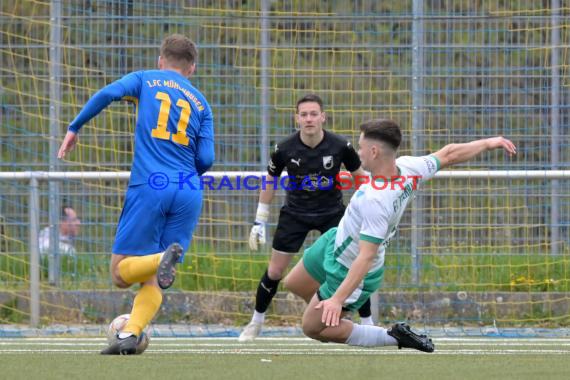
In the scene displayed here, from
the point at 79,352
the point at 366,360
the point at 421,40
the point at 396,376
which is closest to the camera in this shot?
the point at 396,376

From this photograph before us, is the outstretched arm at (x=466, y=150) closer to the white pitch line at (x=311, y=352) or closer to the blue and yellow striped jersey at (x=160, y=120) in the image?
the white pitch line at (x=311, y=352)

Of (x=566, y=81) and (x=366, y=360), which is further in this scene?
(x=566, y=81)

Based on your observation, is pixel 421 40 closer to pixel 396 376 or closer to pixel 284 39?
pixel 284 39

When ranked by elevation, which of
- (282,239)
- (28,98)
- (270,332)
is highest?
(28,98)

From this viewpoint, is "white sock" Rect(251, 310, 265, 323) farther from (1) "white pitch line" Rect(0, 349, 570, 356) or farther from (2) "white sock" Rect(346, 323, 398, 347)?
(2) "white sock" Rect(346, 323, 398, 347)

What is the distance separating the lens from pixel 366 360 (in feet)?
23.6

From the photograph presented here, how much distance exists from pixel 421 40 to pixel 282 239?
2598mm

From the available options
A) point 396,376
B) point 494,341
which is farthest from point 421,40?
point 396,376

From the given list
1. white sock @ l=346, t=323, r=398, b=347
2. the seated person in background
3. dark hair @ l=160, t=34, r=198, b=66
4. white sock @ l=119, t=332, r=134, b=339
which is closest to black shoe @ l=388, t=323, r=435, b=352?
white sock @ l=346, t=323, r=398, b=347

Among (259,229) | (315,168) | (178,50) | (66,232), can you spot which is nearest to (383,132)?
(178,50)

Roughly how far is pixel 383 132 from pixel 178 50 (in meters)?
1.52

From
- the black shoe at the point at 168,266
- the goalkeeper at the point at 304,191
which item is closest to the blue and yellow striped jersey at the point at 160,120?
the black shoe at the point at 168,266

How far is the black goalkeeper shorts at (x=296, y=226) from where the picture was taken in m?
9.84

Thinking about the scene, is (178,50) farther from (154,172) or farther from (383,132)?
(383,132)
